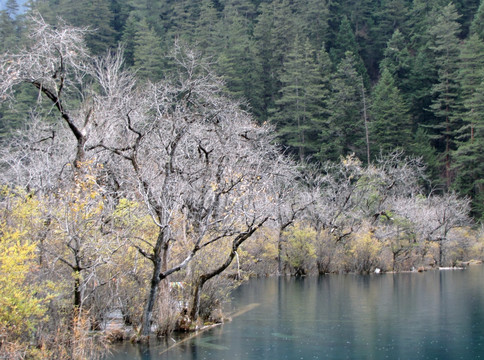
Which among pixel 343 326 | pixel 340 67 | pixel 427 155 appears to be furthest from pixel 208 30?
pixel 343 326

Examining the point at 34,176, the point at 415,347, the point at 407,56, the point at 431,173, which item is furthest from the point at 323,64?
the point at 415,347

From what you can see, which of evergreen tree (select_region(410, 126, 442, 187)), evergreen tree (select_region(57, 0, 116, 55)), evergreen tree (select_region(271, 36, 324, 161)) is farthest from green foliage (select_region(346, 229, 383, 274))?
evergreen tree (select_region(57, 0, 116, 55))

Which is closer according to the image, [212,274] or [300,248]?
[212,274]

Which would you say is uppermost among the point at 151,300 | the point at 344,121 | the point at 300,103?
the point at 300,103

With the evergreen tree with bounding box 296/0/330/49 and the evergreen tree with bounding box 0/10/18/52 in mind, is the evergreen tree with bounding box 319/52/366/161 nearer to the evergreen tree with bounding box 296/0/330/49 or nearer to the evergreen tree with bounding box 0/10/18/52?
the evergreen tree with bounding box 296/0/330/49

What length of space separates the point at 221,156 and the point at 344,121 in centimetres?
4115

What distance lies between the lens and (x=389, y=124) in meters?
54.4

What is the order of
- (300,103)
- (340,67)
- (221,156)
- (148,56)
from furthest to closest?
(340,67)
(300,103)
(148,56)
(221,156)

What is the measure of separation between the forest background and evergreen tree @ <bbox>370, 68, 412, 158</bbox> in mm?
226

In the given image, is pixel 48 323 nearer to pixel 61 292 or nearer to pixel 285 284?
pixel 61 292

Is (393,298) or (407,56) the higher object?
(407,56)

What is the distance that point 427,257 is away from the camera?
40.7 metres

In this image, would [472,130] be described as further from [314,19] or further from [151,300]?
[151,300]

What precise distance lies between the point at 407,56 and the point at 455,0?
47.3ft
